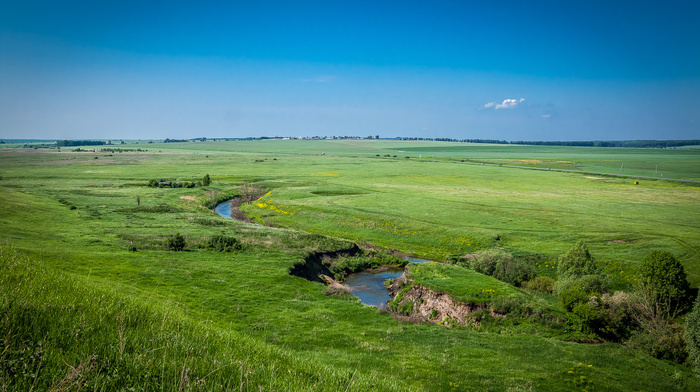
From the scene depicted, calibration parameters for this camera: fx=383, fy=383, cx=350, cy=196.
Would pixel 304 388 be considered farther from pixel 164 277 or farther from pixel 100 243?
pixel 100 243

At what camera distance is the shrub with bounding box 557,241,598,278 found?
3733cm

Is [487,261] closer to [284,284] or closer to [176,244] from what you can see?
[284,284]

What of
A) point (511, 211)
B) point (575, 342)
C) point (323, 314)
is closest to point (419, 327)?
point (323, 314)

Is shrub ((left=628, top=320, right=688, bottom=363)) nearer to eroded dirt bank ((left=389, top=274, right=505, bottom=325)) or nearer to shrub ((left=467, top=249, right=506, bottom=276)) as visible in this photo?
eroded dirt bank ((left=389, top=274, right=505, bottom=325))

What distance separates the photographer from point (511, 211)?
73.1m

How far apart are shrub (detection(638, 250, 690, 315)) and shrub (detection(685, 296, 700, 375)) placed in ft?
21.2

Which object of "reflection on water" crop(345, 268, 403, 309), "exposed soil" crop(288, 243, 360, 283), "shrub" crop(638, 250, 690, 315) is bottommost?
"reflection on water" crop(345, 268, 403, 309)

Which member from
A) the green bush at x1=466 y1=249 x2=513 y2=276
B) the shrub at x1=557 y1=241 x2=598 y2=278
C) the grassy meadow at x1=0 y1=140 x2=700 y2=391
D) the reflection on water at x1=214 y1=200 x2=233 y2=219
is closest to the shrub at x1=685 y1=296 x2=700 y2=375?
the grassy meadow at x1=0 y1=140 x2=700 y2=391

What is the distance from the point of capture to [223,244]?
44500 millimetres

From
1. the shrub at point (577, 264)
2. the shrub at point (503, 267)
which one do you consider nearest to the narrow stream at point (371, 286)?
the shrub at point (503, 267)

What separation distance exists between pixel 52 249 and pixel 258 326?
74.9ft

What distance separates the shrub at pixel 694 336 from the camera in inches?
937

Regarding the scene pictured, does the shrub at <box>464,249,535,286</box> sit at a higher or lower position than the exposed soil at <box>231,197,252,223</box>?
lower

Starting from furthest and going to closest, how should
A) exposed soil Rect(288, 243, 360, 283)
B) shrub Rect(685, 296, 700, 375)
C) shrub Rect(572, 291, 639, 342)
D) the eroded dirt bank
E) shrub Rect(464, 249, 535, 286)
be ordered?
shrub Rect(464, 249, 535, 286), exposed soil Rect(288, 243, 360, 283), the eroded dirt bank, shrub Rect(572, 291, 639, 342), shrub Rect(685, 296, 700, 375)
